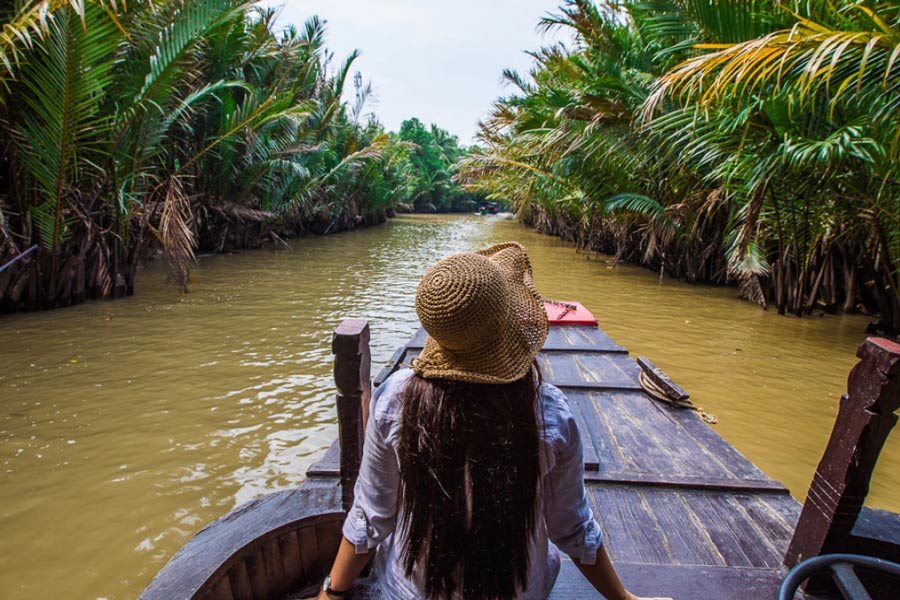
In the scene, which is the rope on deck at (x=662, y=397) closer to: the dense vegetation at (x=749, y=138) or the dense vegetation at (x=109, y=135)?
the dense vegetation at (x=749, y=138)

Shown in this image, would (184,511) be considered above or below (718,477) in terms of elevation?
below

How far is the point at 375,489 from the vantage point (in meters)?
1.13

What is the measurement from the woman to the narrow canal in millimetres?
1942

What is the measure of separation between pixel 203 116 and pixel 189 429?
27.1 feet

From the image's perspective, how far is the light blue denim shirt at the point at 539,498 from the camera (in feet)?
3.49

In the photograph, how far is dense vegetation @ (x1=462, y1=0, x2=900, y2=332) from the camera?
13.7 feet

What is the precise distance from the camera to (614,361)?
14.5 feet

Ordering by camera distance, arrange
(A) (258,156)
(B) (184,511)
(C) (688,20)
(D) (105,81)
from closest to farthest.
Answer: (B) (184,511), (D) (105,81), (C) (688,20), (A) (258,156)

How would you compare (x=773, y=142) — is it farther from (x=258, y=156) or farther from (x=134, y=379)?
(x=258, y=156)

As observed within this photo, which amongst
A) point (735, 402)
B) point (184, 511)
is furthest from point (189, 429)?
point (735, 402)

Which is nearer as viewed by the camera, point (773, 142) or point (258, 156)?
point (773, 142)

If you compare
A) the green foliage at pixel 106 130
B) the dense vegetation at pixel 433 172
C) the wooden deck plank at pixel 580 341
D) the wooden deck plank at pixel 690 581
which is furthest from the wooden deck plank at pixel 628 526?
the dense vegetation at pixel 433 172

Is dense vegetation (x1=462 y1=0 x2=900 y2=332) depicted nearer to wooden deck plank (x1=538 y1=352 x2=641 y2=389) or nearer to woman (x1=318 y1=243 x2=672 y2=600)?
wooden deck plank (x1=538 y1=352 x2=641 y2=389)

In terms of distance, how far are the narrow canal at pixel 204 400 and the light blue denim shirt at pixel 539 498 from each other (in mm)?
1832
